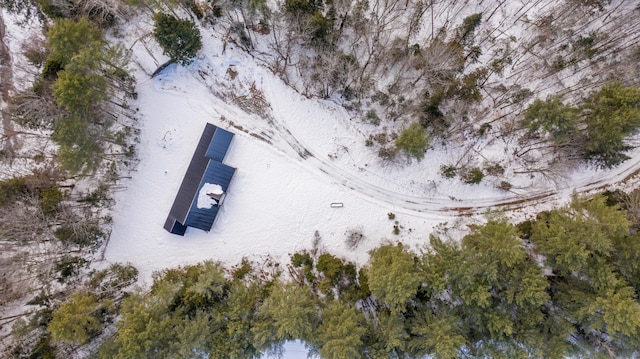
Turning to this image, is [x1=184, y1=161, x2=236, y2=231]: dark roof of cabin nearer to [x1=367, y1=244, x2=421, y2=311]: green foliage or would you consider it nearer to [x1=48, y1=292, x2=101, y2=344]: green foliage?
[x1=48, y1=292, x2=101, y2=344]: green foliage

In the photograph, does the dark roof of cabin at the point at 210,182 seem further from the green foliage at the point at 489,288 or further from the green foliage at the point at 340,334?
the green foliage at the point at 489,288

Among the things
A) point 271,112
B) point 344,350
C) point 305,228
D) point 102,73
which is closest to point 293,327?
point 344,350

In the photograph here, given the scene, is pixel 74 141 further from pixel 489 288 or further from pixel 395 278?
pixel 489 288

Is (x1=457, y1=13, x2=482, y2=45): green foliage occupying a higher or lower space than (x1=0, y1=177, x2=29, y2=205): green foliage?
higher

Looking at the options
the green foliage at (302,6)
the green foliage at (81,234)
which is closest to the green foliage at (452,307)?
the green foliage at (81,234)

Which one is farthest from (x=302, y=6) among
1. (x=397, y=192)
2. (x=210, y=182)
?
(x=397, y=192)

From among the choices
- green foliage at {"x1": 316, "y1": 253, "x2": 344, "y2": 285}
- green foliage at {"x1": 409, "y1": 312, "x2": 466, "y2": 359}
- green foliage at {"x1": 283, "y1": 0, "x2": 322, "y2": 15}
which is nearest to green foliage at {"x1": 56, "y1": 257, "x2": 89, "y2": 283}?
green foliage at {"x1": 316, "y1": 253, "x2": 344, "y2": 285}


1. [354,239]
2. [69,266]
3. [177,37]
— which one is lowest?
[69,266]
